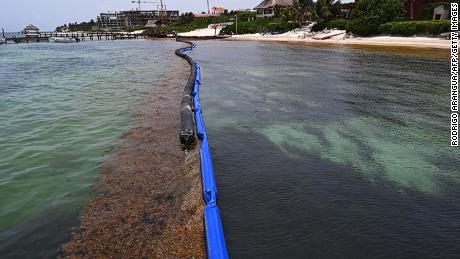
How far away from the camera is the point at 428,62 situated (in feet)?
106

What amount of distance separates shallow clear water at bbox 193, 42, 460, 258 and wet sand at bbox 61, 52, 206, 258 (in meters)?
0.84

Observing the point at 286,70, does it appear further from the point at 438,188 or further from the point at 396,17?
the point at 396,17

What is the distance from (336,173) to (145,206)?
5.29 meters

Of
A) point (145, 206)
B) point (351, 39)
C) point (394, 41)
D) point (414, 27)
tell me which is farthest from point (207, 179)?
point (351, 39)

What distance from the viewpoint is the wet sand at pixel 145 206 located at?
637 cm

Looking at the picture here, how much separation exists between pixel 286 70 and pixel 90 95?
663 inches

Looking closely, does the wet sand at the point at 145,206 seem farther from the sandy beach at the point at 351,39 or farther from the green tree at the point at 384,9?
the green tree at the point at 384,9

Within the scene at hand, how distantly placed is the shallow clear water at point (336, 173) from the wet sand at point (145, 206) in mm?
836

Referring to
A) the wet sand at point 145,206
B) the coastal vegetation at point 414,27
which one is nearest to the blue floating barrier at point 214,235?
the wet sand at point 145,206

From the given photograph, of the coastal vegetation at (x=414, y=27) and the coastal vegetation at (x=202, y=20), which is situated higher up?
the coastal vegetation at (x=202, y=20)

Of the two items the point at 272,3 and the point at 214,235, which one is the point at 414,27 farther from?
the point at 272,3

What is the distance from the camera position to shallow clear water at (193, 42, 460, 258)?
662cm

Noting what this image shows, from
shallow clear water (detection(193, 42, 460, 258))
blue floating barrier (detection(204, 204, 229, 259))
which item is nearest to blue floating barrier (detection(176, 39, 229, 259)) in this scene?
blue floating barrier (detection(204, 204, 229, 259))

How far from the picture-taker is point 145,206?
779 centimetres
